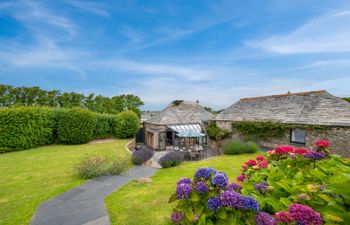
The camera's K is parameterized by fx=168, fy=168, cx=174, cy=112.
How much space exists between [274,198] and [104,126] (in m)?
24.8

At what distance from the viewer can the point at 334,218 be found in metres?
1.51

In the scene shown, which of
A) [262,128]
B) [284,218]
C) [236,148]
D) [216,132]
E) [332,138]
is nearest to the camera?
[284,218]

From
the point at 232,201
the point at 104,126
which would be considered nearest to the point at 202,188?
the point at 232,201

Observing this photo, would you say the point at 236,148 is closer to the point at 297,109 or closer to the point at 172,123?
the point at 297,109

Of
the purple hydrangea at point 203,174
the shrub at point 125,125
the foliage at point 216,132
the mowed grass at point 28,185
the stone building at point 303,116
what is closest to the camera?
the purple hydrangea at point 203,174

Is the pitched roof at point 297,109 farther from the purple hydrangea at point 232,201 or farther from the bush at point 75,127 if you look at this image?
the bush at point 75,127

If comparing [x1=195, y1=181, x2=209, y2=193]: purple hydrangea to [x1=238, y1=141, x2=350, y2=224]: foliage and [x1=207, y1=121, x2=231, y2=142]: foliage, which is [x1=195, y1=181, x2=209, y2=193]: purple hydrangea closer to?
[x1=238, y1=141, x2=350, y2=224]: foliage

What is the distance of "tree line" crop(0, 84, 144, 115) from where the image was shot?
35.0 metres

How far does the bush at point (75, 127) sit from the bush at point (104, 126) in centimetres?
188

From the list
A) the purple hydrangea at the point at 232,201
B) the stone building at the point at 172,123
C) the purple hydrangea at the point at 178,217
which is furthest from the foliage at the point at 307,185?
the stone building at the point at 172,123

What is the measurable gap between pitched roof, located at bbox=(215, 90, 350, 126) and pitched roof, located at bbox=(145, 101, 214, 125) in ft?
13.4

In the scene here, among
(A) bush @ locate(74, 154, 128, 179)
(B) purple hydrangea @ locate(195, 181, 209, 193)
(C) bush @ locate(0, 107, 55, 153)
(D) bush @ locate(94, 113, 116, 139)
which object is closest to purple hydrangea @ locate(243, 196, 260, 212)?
(B) purple hydrangea @ locate(195, 181, 209, 193)

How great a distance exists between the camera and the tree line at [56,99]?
35000mm

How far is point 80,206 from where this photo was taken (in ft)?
17.7
